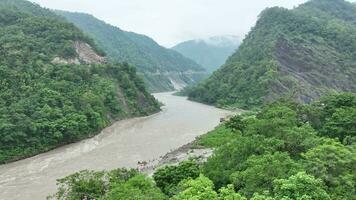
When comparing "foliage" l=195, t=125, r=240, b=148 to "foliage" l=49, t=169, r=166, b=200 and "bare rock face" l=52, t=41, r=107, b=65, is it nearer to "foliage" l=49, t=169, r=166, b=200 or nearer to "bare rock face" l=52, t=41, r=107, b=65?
"foliage" l=49, t=169, r=166, b=200

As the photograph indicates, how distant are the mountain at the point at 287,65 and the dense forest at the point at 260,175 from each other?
2051 inches

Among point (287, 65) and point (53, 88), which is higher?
point (287, 65)

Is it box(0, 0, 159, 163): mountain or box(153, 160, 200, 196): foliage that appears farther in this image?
box(0, 0, 159, 163): mountain

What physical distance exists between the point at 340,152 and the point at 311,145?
3.23 metres

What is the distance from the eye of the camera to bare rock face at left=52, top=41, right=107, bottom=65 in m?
72.1

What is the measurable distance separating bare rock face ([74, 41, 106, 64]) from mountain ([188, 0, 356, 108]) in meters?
26.4

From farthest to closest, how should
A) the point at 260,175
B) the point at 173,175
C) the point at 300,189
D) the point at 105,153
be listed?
1. the point at 105,153
2. the point at 173,175
3. the point at 260,175
4. the point at 300,189

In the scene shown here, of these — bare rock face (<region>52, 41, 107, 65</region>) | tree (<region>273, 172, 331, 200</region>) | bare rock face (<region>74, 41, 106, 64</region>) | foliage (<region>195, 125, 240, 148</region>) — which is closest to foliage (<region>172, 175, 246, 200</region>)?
tree (<region>273, 172, 331, 200</region>)

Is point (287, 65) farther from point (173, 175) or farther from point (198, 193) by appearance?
point (198, 193)

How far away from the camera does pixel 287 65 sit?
9581 centimetres

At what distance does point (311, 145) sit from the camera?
27656 millimetres

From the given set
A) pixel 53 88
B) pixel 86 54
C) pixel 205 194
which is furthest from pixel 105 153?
pixel 86 54

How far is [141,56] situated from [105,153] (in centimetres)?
12145

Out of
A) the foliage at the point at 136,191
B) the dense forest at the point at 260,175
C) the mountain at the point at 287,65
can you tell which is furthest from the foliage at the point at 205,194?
the mountain at the point at 287,65
